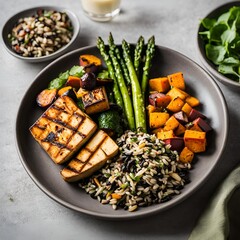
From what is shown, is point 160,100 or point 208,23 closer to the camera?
point 160,100

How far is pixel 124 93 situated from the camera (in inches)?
195

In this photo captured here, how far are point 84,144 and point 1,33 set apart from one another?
86.0 inches

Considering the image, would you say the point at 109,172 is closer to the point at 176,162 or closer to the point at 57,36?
the point at 176,162

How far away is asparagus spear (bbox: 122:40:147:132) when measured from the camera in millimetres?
4723

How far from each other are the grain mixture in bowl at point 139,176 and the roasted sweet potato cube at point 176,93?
0.63m

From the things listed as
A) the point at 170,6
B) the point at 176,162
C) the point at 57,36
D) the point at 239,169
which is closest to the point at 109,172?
the point at 176,162

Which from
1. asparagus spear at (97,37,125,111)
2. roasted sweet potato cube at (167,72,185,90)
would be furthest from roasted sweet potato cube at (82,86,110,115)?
→ roasted sweet potato cube at (167,72,185,90)

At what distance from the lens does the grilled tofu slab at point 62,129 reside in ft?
14.3

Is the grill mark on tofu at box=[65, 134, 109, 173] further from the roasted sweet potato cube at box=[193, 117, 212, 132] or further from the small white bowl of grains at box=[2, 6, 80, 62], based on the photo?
the small white bowl of grains at box=[2, 6, 80, 62]

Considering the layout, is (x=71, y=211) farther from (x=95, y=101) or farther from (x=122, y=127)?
(x=95, y=101)

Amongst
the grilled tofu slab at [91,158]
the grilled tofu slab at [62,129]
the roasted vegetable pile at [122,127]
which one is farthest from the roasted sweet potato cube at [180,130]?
the grilled tofu slab at [62,129]

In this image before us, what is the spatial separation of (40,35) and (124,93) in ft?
4.71

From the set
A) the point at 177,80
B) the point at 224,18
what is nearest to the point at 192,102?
the point at 177,80

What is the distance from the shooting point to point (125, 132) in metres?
4.64
